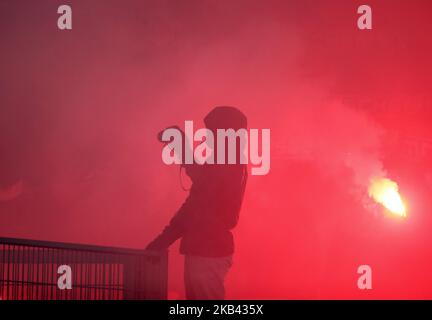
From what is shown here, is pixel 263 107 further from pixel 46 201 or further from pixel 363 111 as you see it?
pixel 46 201

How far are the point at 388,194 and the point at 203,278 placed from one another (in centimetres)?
590

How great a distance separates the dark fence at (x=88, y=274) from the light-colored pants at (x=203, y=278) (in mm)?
115

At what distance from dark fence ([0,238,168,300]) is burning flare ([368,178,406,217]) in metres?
5.72

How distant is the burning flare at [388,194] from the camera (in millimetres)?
8797

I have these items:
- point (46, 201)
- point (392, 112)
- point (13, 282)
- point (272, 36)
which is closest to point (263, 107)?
point (272, 36)

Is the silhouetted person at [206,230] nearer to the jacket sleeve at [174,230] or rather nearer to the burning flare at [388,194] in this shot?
the jacket sleeve at [174,230]

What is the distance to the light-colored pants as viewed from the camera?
335 cm

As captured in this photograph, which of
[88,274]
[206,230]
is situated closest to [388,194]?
[206,230]

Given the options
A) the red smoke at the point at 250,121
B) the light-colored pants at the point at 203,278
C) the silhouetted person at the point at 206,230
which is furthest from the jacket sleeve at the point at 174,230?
the red smoke at the point at 250,121

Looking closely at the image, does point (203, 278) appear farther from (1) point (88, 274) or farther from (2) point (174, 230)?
(1) point (88, 274)

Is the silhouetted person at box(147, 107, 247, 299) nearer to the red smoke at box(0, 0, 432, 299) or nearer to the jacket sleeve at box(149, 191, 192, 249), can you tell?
the jacket sleeve at box(149, 191, 192, 249)

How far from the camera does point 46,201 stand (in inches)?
347

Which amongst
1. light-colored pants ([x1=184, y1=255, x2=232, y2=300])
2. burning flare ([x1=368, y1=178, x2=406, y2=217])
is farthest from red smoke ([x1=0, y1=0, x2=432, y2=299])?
light-colored pants ([x1=184, y1=255, x2=232, y2=300])

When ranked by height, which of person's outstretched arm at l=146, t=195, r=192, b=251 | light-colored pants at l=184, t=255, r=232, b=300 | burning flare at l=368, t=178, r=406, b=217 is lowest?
light-colored pants at l=184, t=255, r=232, b=300
